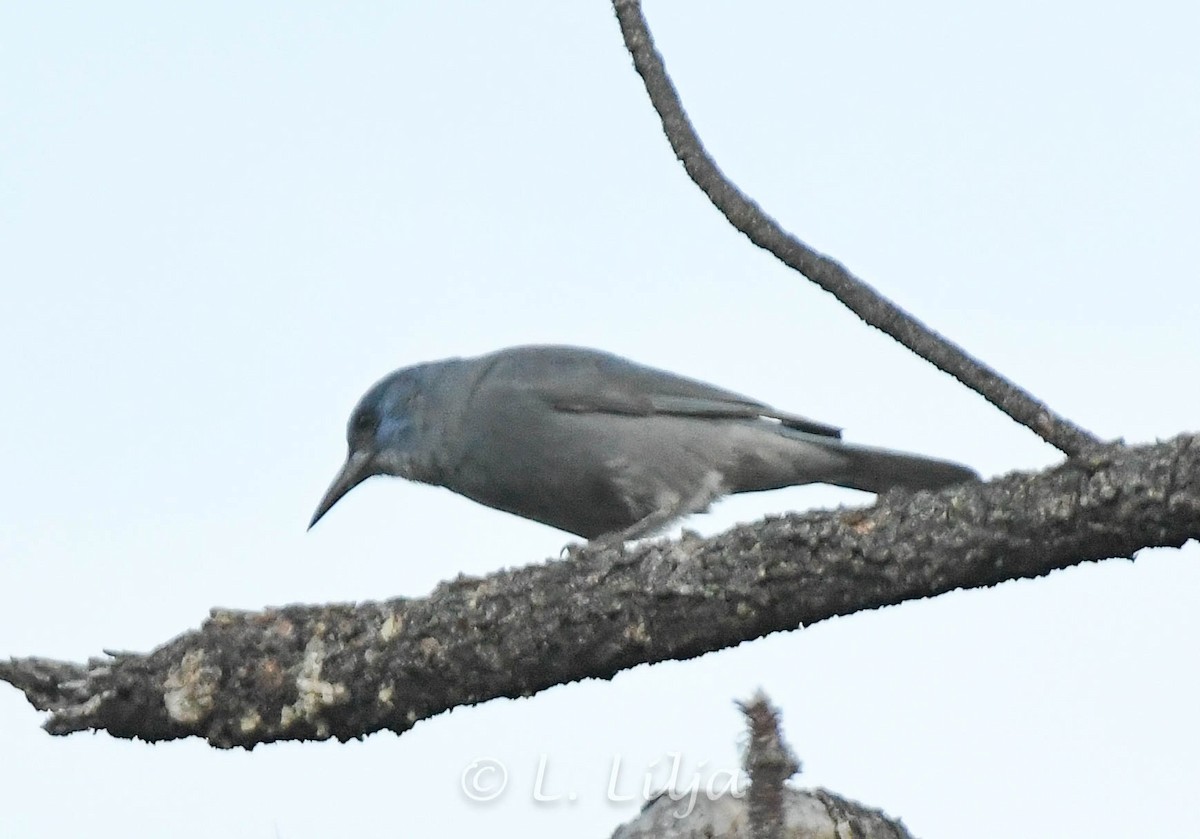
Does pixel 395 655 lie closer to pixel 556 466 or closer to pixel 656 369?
pixel 556 466

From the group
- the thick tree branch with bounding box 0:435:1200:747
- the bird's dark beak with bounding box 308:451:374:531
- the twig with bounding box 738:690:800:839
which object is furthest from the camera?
the bird's dark beak with bounding box 308:451:374:531

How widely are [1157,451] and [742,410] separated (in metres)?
3.49

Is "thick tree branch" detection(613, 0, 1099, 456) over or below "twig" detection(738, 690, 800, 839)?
over

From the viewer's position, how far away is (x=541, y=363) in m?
7.27

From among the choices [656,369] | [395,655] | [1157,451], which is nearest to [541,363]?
[656,369]

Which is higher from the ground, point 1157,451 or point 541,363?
point 541,363

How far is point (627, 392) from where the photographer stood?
7156mm

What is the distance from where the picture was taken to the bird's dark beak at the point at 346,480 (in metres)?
7.63

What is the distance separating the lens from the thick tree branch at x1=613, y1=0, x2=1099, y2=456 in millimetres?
3766

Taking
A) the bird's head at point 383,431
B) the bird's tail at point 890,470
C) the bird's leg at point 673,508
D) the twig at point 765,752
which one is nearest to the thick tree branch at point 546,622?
the twig at point 765,752

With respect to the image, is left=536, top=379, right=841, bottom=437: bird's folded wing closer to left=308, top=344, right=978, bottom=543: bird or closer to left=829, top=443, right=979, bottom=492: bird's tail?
left=308, top=344, right=978, bottom=543: bird

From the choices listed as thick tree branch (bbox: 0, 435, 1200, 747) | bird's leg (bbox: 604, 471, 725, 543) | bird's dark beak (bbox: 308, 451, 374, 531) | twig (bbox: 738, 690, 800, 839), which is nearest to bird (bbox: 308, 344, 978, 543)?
bird's leg (bbox: 604, 471, 725, 543)

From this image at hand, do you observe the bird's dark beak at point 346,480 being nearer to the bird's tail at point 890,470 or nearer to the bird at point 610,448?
the bird at point 610,448

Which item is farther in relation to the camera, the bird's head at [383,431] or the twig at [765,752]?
the bird's head at [383,431]
